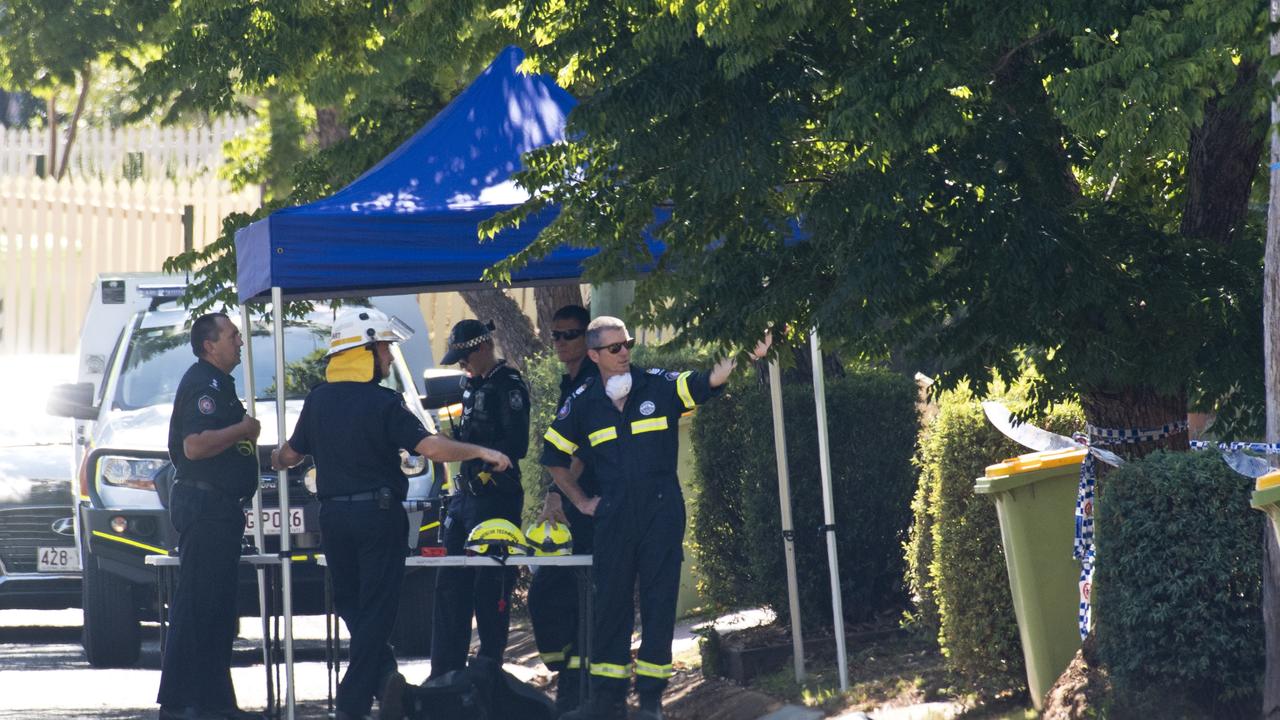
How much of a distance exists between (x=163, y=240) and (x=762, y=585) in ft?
53.9

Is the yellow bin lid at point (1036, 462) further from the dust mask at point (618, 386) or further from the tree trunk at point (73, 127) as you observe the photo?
the tree trunk at point (73, 127)

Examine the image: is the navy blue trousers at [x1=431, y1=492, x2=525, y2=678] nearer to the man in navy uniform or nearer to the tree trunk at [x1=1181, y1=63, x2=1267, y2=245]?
the man in navy uniform

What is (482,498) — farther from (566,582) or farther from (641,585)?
(641,585)

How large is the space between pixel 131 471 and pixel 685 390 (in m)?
4.08

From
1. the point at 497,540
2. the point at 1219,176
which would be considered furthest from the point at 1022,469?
the point at 497,540

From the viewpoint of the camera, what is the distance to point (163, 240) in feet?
78.8

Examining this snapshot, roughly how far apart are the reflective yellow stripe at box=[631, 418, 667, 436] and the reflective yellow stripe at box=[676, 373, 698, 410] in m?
0.13

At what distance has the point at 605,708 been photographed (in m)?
8.05

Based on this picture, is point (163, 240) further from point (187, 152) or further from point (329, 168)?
point (329, 168)

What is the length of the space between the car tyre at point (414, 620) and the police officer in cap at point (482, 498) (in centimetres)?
215

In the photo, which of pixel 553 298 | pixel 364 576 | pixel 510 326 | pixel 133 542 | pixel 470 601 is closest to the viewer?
pixel 364 576

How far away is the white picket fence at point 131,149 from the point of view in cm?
3183

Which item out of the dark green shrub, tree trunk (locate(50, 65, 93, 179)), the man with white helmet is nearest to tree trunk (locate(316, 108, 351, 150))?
tree trunk (locate(50, 65, 93, 179))

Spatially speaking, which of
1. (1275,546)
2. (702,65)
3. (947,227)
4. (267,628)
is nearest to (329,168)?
(267,628)
